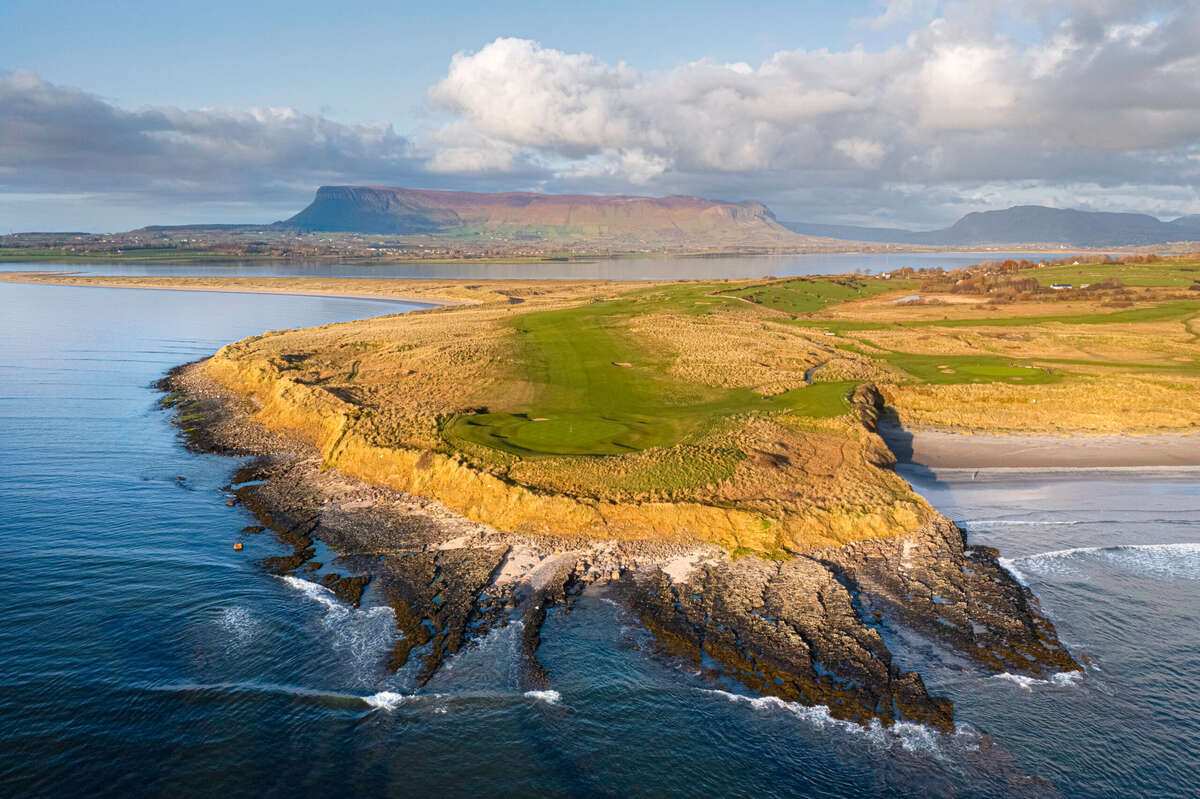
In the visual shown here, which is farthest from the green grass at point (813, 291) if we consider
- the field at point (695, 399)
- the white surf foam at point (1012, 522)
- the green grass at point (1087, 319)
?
the white surf foam at point (1012, 522)

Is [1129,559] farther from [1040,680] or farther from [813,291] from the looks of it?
[813,291]

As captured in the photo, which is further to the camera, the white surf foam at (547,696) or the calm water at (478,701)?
the white surf foam at (547,696)

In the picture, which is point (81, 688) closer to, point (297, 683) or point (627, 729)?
point (297, 683)

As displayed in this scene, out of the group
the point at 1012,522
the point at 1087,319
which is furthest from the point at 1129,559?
the point at 1087,319

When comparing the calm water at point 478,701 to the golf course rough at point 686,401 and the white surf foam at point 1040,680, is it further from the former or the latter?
the golf course rough at point 686,401

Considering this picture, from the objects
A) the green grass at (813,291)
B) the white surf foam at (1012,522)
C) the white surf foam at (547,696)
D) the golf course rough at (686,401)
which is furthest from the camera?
the green grass at (813,291)

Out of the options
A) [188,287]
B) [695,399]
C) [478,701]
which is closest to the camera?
[478,701]

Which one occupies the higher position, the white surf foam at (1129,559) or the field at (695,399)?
the field at (695,399)

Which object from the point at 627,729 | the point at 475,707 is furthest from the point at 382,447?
the point at 627,729
